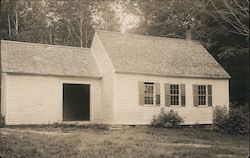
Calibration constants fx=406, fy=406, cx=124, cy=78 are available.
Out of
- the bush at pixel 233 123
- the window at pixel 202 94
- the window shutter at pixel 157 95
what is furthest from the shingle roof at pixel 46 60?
the bush at pixel 233 123

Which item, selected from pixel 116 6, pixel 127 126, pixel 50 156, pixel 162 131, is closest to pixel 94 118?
pixel 127 126

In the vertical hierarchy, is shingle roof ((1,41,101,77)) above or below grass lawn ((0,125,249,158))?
above

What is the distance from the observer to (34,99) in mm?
22719

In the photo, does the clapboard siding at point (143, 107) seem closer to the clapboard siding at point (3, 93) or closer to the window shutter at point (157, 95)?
the window shutter at point (157, 95)

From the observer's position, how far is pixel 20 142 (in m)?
14.8

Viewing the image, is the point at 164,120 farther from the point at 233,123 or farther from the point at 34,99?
the point at 34,99

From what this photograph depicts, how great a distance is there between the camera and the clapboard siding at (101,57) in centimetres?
2433

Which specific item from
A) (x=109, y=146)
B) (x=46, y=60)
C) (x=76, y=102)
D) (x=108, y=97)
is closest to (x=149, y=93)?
(x=108, y=97)

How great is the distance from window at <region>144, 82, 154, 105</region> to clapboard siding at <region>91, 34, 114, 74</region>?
249 centimetres

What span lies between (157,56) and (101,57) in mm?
3622

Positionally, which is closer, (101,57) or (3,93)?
(3,93)

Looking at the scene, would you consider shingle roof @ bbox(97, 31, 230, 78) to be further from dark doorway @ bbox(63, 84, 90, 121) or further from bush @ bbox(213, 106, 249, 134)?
dark doorway @ bbox(63, 84, 90, 121)

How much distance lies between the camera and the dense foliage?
18263mm

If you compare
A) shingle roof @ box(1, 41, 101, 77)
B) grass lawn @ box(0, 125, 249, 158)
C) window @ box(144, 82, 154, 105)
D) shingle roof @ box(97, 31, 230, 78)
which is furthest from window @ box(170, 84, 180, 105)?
shingle roof @ box(1, 41, 101, 77)
